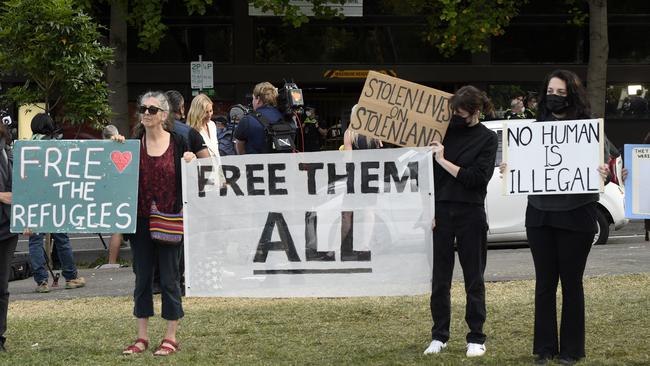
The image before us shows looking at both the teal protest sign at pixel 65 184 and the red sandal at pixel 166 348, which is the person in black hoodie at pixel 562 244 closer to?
the red sandal at pixel 166 348

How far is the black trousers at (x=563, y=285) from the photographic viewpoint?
7.59 metres

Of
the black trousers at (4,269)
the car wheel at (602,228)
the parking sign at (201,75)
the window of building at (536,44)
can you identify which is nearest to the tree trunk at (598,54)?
the window of building at (536,44)

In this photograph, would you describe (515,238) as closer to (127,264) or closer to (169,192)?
(127,264)

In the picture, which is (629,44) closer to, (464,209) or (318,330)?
(318,330)

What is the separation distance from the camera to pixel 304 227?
8570mm

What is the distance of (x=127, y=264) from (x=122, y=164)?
319 inches

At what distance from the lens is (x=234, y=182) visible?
341 inches

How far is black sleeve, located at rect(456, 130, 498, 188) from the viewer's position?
7.85 m

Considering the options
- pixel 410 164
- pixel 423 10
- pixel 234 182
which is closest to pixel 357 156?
pixel 410 164

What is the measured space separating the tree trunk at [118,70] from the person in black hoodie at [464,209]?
46.4 ft

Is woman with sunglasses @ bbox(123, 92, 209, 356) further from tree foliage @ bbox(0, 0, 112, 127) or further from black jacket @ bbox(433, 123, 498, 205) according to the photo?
tree foliage @ bbox(0, 0, 112, 127)

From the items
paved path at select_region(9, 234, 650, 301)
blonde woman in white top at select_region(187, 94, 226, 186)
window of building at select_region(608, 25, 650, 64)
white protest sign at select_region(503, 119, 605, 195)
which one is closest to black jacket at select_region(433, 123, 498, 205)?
white protest sign at select_region(503, 119, 605, 195)

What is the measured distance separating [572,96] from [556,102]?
12 cm

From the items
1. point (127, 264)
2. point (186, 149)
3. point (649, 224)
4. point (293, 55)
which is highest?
point (293, 55)
